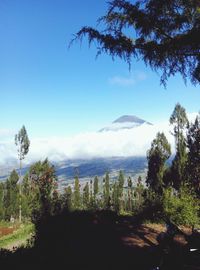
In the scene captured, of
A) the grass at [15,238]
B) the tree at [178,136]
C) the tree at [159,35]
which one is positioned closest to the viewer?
the tree at [159,35]

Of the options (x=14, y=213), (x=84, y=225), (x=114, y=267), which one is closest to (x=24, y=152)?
(x=14, y=213)

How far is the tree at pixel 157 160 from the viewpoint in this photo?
49156 mm

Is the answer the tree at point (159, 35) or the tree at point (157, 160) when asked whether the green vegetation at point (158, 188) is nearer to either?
the tree at point (157, 160)

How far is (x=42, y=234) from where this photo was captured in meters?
16.3

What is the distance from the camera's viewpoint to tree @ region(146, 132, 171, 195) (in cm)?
4916

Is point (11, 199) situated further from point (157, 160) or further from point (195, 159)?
point (195, 159)

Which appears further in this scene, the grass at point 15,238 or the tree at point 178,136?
the tree at point 178,136

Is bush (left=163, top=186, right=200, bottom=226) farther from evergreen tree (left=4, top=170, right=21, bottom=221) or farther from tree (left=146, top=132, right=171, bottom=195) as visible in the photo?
evergreen tree (left=4, top=170, right=21, bottom=221)

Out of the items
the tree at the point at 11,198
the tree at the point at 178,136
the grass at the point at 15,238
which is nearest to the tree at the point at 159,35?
the grass at the point at 15,238

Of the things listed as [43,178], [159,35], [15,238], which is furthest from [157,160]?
[159,35]

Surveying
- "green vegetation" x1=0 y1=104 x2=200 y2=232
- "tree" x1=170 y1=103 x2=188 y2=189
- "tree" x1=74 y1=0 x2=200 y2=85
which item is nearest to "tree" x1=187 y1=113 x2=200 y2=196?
"green vegetation" x1=0 y1=104 x2=200 y2=232

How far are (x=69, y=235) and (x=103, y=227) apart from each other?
2.09m

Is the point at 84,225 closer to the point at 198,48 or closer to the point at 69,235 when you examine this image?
the point at 69,235

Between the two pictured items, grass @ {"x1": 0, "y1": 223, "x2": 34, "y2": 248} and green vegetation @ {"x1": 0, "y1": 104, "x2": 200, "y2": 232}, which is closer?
green vegetation @ {"x1": 0, "y1": 104, "x2": 200, "y2": 232}
